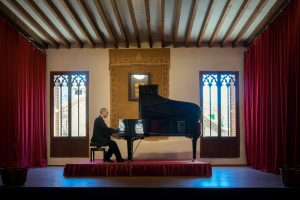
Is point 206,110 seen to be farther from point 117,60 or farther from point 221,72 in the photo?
point 117,60

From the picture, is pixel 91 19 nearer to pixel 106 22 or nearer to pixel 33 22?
pixel 106 22

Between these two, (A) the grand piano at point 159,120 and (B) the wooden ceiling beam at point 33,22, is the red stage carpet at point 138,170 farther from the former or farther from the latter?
(B) the wooden ceiling beam at point 33,22

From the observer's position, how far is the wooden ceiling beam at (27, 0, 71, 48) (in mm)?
7598

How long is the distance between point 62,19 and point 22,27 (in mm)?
943

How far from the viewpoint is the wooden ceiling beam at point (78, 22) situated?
7.62 m

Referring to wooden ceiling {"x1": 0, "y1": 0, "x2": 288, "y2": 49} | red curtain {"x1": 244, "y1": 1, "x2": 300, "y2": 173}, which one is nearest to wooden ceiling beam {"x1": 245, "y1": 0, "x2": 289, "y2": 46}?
wooden ceiling {"x1": 0, "y1": 0, "x2": 288, "y2": 49}

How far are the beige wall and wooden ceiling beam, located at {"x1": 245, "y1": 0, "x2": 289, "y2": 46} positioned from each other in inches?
27.1

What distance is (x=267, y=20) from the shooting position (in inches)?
331

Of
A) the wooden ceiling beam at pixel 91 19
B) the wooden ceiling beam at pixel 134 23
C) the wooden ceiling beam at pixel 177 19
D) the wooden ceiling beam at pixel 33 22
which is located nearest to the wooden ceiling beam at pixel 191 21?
the wooden ceiling beam at pixel 177 19

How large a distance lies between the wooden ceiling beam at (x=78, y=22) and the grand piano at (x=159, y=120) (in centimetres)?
194

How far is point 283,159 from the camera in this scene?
7.57 m

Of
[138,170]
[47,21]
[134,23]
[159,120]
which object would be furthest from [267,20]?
[47,21]

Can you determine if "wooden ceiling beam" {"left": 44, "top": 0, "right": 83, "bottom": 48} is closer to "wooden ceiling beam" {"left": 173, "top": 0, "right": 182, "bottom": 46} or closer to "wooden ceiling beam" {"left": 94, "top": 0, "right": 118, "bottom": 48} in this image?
"wooden ceiling beam" {"left": 94, "top": 0, "right": 118, "bottom": 48}
